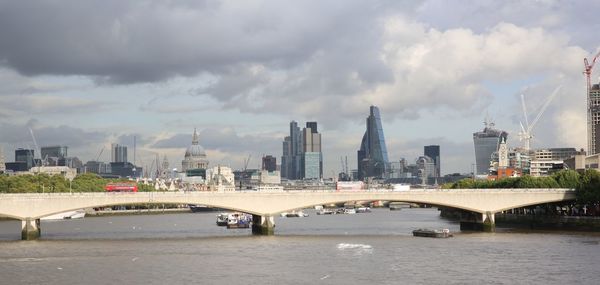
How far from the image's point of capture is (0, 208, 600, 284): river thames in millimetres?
59625

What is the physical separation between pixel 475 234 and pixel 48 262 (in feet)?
166

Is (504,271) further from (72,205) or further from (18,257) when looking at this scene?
(72,205)

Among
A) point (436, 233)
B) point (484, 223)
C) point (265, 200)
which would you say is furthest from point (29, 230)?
point (484, 223)

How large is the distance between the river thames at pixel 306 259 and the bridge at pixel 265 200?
3613 millimetres

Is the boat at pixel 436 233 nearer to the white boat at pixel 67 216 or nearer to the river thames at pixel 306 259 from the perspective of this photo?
the river thames at pixel 306 259

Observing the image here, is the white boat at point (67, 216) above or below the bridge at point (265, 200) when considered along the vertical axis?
below

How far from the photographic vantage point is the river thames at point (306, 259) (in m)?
59.6

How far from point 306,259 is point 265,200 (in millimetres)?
Answer: 32686

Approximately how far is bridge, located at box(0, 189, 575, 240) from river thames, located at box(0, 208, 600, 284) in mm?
A: 3613

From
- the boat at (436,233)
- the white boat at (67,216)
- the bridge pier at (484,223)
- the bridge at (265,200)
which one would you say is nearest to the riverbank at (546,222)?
the bridge at (265,200)

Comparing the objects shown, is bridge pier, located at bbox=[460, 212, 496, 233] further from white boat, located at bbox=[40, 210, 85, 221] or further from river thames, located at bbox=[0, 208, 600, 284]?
white boat, located at bbox=[40, 210, 85, 221]

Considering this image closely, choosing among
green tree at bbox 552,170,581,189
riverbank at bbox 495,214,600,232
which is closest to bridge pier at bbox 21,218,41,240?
riverbank at bbox 495,214,600,232

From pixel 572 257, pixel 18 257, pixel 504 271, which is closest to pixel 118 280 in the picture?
pixel 18 257

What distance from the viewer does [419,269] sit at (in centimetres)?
6425
